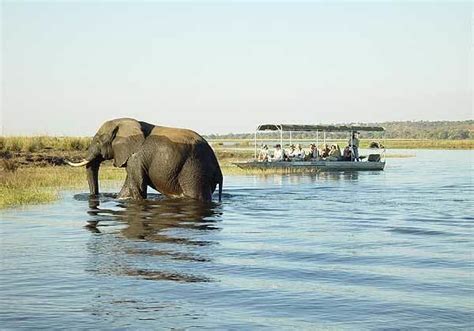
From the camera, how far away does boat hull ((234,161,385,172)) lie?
44.4m

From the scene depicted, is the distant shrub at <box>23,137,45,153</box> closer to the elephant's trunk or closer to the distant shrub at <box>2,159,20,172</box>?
the distant shrub at <box>2,159,20,172</box>

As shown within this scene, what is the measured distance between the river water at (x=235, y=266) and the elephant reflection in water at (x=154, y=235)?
32 mm

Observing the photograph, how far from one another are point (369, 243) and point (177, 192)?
8.28 metres

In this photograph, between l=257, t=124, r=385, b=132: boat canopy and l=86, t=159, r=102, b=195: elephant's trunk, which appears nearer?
l=86, t=159, r=102, b=195: elephant's trunk

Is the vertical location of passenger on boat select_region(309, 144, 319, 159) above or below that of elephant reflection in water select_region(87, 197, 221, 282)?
above

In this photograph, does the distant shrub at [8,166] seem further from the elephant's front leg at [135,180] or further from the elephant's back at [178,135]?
the elephant's back at [178,135]

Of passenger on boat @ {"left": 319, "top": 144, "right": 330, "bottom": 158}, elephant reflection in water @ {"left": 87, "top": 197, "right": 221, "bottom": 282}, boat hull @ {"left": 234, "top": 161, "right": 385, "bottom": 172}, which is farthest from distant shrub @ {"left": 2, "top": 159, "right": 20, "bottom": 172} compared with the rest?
passenger on boat @ {"left": 319, "top": 144, "right": 330, "bottom": 158}

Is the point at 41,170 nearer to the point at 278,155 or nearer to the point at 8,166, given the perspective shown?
the point at 8,166

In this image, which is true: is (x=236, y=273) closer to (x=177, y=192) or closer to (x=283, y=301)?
(x=283, y=301)

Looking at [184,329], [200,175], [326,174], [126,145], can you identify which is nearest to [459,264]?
[184,329]

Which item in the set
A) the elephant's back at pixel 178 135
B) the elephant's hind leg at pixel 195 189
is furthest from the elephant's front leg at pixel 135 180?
the elephant's hind leg at pixel 195 189

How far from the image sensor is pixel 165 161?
76.7 feet

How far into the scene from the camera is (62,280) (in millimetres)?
12266

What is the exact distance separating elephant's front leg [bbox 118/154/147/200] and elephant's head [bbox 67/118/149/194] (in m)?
0.31
